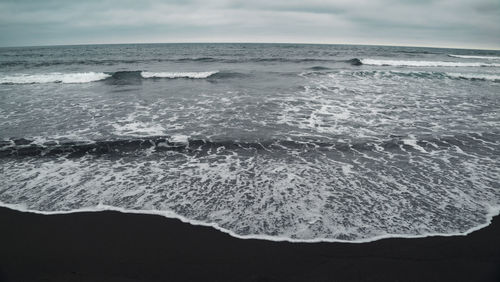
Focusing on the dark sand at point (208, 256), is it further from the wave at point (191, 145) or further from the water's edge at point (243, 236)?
the wave at point (191, 145)

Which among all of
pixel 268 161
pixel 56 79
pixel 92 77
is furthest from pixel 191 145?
pixel 56 79

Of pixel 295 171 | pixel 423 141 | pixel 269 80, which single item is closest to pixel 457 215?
pixel 295 171

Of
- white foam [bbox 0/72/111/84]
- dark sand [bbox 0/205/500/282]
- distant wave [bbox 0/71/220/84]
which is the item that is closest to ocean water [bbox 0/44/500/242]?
dark sand [bbox 0/205/500/282]

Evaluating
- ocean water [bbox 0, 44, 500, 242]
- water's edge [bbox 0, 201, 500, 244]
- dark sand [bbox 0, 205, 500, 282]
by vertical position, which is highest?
ocean water [bbox 0, 44, 500, 242]

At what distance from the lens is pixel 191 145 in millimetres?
8273

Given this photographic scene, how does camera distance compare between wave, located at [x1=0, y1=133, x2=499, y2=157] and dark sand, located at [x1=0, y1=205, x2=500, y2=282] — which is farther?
wave, located at [x1=0, y1=133, x2=499, y2=157]

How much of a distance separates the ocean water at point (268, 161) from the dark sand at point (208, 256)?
0.91ft

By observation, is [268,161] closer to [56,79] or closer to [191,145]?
[191,145]

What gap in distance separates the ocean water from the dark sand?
277mm

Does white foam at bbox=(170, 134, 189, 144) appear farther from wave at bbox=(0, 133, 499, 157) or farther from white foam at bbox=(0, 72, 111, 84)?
white foam at bbox=(0, 72, 111, 84)

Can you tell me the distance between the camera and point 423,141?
8484 mm

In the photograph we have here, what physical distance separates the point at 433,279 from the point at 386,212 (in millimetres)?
1569

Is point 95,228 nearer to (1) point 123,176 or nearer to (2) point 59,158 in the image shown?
(1) point 123,176

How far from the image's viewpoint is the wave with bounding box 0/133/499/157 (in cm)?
780
